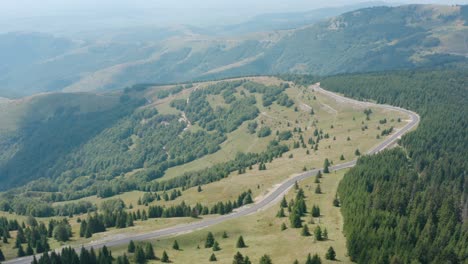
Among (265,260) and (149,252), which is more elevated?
(265,260)

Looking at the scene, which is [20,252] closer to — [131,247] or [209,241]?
[131,247]

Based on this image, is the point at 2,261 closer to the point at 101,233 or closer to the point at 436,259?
the point at 101,233

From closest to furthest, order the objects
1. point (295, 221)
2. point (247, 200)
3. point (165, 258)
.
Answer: point (165, 258) → point (295, 221) → point (247, 200)

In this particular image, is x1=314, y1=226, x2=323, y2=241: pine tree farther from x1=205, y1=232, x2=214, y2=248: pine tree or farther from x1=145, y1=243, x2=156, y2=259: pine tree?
x1=145, y1=243, x2=156, y2=259: pine tree

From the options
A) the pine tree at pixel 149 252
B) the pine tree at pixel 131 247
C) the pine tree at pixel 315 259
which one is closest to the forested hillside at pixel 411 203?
the pine tree at pixel 315 259

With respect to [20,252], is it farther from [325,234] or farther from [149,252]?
[325,234]

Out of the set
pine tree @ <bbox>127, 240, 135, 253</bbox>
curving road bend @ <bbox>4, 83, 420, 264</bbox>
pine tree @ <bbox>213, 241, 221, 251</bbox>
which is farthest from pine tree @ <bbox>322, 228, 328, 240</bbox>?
pine tree @ <bbox>127, 240, 135, 253</bbox>

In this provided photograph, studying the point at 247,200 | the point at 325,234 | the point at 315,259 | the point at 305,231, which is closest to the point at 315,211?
the point at 305,231

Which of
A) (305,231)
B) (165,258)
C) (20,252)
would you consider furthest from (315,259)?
(20,252)

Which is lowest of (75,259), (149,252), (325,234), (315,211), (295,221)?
(315,211)

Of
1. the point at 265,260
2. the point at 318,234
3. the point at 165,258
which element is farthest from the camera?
the point at 318,234

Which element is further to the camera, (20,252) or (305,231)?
(20,252)
